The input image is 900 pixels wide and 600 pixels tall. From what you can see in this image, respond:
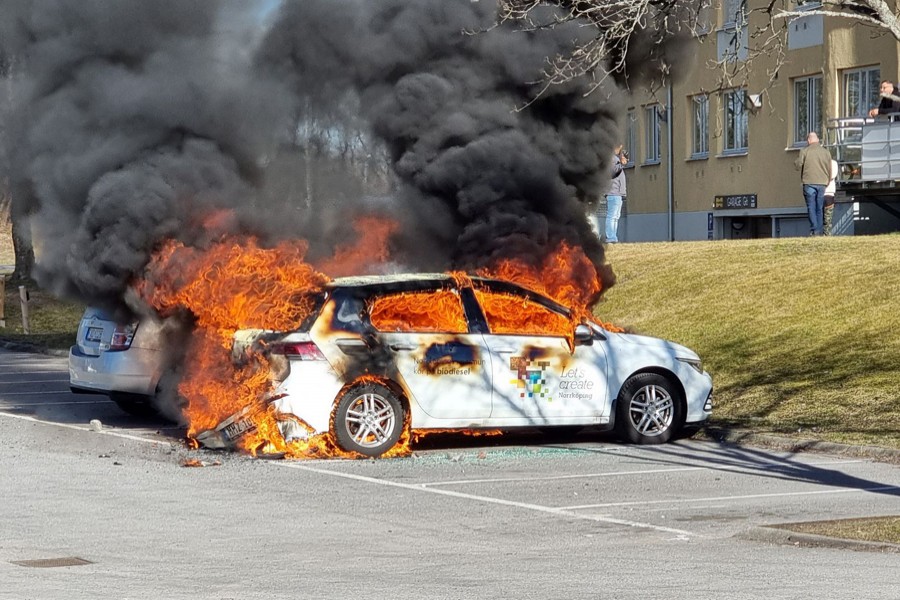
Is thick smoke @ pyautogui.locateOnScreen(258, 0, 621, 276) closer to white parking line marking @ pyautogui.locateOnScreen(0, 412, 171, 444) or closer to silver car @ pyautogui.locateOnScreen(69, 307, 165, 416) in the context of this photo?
silver car @ pyautogui.locateOnScreen(69, 307, 165, 416)

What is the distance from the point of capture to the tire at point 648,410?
533 inches

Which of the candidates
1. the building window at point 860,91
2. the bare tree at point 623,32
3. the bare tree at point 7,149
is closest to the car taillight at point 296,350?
the bare tree at point 623,32

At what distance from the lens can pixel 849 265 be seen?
20797mm

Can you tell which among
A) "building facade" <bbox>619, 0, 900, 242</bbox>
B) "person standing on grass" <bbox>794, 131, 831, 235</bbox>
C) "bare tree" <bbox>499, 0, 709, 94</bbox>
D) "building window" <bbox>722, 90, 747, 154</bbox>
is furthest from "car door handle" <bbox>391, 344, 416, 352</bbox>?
"building window" <bbox>722, 90, 747, 154</bbox>

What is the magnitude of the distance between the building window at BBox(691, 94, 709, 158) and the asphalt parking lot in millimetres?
25628

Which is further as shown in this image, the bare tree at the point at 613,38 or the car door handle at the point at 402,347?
the bare tree at the point at 613,38

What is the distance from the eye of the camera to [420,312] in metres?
13.1

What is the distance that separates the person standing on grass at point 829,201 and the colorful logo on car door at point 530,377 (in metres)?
14.6

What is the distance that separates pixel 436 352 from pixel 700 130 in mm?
27942

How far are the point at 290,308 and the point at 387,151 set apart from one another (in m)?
3.19

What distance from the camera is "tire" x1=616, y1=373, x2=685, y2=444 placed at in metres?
13.5

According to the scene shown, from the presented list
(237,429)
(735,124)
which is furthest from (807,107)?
(237,429)

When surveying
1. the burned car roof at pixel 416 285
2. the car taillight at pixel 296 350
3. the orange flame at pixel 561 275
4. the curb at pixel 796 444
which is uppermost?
the orange flame at pixel 561 275

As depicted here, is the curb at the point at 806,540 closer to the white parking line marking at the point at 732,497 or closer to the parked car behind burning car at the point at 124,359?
the white parking line marking at the point at 732,497
